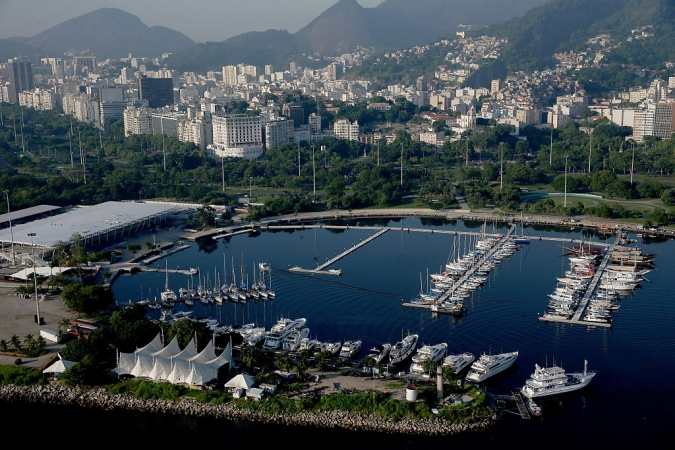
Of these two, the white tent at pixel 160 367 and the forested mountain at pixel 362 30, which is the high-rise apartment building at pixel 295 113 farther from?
the forested mountain at pixel 362 30

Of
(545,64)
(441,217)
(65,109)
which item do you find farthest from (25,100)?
(441,217)

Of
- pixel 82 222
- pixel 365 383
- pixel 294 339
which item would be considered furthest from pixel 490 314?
pixel 82 222

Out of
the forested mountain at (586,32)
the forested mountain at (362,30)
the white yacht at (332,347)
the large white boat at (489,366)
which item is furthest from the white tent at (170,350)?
the forested mountain at (362,30)

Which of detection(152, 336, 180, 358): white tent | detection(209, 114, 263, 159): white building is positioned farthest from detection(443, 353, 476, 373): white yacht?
detection(209, 114, 263, 159): white building

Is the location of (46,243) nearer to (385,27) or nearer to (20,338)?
(20,338)

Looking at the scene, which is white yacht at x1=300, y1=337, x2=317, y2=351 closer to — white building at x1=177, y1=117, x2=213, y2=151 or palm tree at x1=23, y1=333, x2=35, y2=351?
palm tree at x1=23, y1=333, x2=35, y2=351
